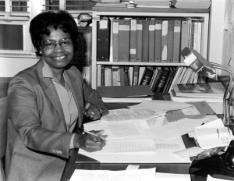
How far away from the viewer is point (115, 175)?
156 centimetres

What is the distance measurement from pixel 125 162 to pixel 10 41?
260 cm

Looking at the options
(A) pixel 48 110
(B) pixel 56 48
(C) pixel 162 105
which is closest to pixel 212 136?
(C) pixel 162 105

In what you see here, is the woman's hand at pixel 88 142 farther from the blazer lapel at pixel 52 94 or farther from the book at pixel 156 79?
the book at pixel 156 79

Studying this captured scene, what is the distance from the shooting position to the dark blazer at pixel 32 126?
193 centimetres

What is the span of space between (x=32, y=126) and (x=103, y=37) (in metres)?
1.51

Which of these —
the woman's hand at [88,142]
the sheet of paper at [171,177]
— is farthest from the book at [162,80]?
the sheet of paper at [171,177]

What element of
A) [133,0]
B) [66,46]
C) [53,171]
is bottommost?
[53,171]

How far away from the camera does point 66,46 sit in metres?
2.33

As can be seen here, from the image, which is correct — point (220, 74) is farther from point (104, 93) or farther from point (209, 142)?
point (209, 142)

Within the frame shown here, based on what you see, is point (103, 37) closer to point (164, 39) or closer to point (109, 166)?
point (164, 39)

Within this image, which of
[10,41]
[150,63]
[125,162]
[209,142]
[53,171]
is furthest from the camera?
[10,41]

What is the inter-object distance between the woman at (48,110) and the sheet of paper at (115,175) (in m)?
0.23

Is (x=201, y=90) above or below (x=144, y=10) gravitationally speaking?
below

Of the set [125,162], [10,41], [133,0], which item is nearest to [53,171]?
[125,162]
